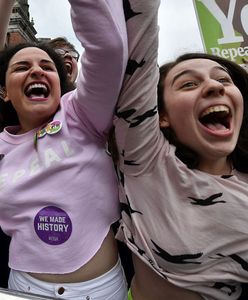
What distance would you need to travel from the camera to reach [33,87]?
48.1 inches

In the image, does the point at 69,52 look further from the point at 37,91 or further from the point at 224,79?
the point at 224,79

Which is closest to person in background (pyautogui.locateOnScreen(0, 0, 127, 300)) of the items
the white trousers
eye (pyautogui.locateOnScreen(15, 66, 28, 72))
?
the white trousers

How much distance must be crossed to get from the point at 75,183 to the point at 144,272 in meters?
0.31

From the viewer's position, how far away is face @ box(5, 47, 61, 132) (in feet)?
A: 3.97

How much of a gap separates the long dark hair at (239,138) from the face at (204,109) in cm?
2

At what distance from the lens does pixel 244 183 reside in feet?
3.29

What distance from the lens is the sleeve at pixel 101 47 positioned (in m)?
0.79

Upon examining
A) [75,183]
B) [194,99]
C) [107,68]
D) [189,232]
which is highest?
[107,68]

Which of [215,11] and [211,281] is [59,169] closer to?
[211,281]

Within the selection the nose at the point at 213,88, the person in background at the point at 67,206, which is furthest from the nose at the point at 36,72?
the nose at the point at 213,88

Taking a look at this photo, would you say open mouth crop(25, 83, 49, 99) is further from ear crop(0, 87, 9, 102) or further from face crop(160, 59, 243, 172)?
face crop(160, 59, 243, 172)

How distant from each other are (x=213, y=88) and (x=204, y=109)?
6cm

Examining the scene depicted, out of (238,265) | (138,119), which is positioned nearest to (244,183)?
(238,265)

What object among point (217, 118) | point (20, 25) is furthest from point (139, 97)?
point (20, 25)
